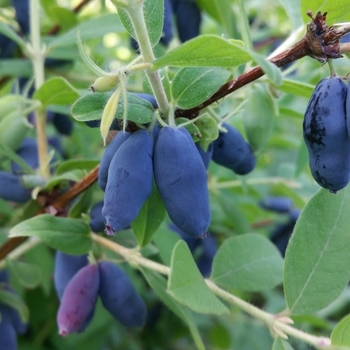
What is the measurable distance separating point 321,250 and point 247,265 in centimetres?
18

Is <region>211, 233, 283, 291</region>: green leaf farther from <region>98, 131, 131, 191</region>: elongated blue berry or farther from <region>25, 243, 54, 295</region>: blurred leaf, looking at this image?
<region>25, 243, 54, 295</region>: blurred leaf

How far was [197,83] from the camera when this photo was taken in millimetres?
629

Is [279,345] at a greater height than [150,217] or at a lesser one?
lesser

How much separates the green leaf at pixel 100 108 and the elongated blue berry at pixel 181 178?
0.11ft

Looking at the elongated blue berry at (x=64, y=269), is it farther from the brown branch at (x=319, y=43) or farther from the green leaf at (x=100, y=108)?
the brown branch at (x=319, y=43)

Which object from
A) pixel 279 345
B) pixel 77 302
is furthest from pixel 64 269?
pixel 279 345

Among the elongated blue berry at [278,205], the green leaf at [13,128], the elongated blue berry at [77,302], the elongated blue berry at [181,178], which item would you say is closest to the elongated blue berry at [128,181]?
the elongated blue berry at [181,178]

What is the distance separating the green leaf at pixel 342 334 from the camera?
0.62 metres

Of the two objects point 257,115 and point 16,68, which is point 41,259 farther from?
point 257,115

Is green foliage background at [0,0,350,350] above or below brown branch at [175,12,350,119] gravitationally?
below

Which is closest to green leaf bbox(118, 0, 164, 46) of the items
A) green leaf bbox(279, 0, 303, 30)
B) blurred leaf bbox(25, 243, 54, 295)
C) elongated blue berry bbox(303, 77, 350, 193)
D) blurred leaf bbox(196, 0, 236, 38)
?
elongated blue berry bbox(303, 77, 350, 193)

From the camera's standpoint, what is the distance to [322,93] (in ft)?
1.86

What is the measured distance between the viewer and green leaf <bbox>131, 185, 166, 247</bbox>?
742mm

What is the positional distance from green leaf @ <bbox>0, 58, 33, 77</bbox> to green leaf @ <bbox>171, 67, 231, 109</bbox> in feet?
2.03
